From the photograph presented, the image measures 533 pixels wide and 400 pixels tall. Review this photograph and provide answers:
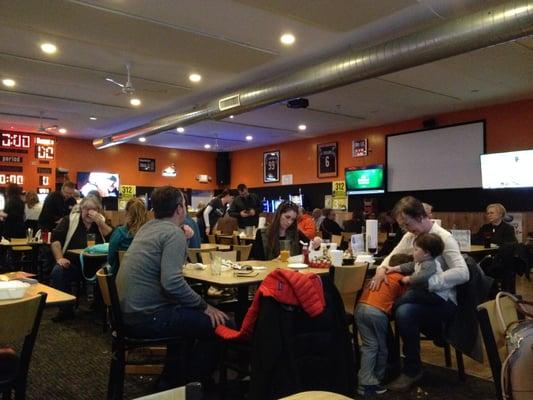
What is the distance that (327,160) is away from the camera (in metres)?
12.8

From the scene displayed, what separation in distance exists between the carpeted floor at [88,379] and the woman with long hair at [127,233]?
31.4 inches

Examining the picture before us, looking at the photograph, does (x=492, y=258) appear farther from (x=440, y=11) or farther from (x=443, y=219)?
(x=443, y=219)

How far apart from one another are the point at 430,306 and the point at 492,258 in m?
2.93

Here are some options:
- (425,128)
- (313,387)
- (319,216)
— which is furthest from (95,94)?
(313,387)

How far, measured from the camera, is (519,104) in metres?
8.95

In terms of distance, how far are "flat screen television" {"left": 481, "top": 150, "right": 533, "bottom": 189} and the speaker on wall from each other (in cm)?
891

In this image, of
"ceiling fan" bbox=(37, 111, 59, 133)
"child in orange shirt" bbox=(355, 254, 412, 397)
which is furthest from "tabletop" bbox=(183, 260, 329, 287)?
"ceiling fan" bbox=(37, 111, 59, 133)

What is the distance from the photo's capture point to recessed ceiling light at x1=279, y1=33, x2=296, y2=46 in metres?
5.68

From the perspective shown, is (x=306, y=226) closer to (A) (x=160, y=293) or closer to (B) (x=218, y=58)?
(B) (x=218, y=58)

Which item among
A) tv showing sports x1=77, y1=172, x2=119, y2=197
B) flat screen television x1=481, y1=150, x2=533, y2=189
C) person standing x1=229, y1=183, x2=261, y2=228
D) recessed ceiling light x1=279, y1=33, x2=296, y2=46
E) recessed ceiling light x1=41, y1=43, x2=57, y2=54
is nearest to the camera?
recessed ceiling light x1=279, y1=33, x2=296, y2=46

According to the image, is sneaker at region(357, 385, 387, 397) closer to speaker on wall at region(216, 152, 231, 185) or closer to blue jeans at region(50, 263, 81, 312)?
blue jeans at region(50, 263, 81, 312)

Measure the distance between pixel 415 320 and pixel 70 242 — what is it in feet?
13.2

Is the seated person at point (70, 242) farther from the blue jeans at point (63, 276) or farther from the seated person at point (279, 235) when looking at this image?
the seated person at point (279, 235)

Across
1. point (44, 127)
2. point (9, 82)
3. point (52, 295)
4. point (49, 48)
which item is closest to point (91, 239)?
point (49, 48)
